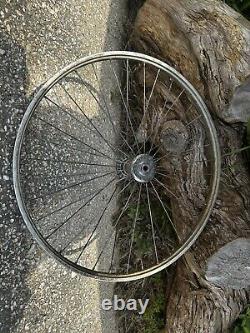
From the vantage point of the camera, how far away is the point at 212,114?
1.85 meters

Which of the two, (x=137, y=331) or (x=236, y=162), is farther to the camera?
(x=137, y=331)

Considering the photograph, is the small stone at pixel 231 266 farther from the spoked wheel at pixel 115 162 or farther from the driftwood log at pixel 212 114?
the spoked wheel at pixel 115 162

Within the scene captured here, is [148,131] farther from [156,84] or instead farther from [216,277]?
[216,277]

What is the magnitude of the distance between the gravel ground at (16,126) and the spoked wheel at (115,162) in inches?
2.8

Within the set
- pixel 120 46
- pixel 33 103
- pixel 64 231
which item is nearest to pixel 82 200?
pixel 64 231

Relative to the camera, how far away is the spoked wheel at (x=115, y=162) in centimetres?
175

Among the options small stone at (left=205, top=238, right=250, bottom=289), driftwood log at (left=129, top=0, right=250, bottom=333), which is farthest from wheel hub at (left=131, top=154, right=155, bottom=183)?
small stone at (left=205, top=238, right=250, bottom=289)

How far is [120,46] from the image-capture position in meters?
2.19

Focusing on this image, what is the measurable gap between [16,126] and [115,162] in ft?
1.47

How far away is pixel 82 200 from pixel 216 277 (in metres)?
0.62

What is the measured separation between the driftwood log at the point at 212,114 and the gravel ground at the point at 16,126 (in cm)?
27

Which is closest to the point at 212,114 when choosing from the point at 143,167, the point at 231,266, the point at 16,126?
the point at 143,167

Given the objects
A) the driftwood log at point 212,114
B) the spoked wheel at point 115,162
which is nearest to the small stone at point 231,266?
the driftwood log at point 212,114

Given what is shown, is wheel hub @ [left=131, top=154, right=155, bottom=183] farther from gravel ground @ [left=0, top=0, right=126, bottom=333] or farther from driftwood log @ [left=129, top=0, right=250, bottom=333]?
gravel ground @ [left=0, top=0, right=126, bottom=333]
